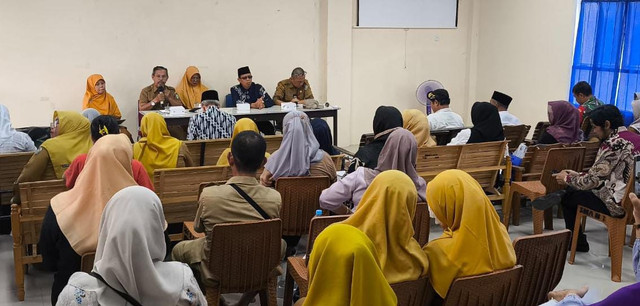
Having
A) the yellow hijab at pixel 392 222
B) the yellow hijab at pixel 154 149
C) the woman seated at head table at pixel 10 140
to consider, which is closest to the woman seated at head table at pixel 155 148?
the yellow hijab at pixel 154 149

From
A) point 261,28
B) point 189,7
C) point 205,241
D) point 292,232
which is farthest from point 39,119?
point 205,241

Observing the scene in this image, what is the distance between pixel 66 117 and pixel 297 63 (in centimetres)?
493

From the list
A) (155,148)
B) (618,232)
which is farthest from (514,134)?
(155,148)

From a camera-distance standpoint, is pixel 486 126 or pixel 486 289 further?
pixel 486 126

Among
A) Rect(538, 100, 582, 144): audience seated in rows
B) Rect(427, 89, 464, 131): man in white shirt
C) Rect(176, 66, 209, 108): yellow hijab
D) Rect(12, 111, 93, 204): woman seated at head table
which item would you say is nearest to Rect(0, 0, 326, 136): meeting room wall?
Rect(176, 66, 209, 108): yellow hijab

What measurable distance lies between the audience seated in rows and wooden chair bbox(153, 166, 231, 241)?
3.14 meters

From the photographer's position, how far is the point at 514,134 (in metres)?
6.43

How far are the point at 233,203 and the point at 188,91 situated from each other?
545 centimetres

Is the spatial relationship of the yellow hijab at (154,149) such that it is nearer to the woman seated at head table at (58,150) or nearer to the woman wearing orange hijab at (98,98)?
the woman seated at head table at (58,150)

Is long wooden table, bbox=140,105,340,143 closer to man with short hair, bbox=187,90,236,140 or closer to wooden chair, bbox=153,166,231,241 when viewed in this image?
man with short hair, bbox=187,90,236,140

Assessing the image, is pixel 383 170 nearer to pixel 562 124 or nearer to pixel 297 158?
pixel 297 158

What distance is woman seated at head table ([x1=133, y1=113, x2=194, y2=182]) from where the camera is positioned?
15.2 ft

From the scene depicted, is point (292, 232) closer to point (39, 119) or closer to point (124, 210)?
point (124, 210)

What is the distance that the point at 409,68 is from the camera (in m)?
9.71
